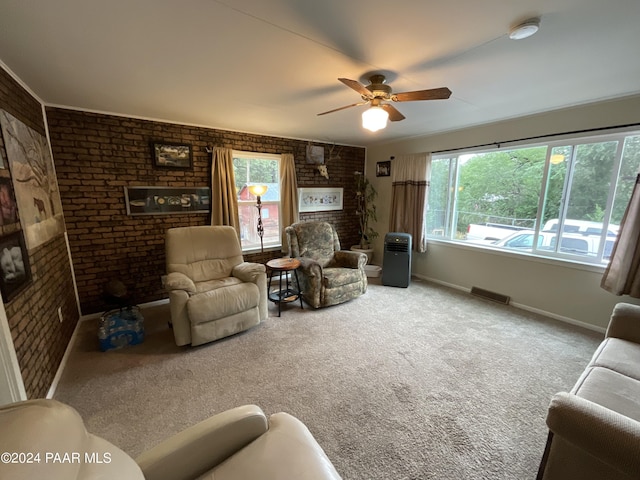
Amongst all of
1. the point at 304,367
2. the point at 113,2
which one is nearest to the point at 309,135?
the point at 113,2

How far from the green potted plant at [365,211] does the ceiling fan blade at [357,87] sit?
301 cm

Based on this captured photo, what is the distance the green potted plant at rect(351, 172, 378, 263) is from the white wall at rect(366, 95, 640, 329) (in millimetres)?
807

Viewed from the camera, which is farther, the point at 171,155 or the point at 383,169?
the point at 383,169

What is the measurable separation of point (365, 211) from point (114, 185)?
12.8 ft

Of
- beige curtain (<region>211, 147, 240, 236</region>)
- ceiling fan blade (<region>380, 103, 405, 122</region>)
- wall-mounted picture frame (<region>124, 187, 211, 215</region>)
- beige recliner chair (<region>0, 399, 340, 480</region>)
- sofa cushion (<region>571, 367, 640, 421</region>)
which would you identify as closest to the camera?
beige recliner chair (<region>0, 399, 340, 480</region>)

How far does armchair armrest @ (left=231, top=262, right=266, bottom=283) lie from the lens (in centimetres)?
280

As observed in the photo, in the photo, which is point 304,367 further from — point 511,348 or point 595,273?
point 595,273

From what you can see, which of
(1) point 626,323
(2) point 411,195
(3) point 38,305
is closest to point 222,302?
(3) point 38,305

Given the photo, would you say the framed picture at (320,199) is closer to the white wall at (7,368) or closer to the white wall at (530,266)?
the white wall at (530,266)

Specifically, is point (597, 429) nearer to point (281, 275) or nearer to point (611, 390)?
point (611, 390)

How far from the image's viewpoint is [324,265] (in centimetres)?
379

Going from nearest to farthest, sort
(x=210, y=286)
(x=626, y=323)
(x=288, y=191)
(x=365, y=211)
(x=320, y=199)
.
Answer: (x=626, y=323) → (x=210, y=286) → (x=288, y=191) → (x=320, y=199) → (x=365, y=211)

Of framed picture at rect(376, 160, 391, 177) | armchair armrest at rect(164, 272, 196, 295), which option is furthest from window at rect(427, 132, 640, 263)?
armchair armrest at rect(164, 272, 196, 295)

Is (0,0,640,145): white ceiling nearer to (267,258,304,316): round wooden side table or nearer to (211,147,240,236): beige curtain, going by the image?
(211,147,240,236): beige curtain
